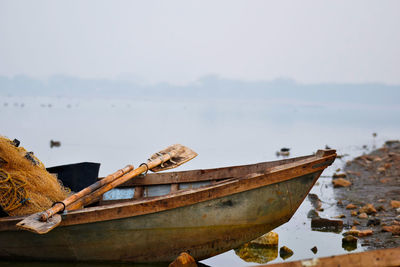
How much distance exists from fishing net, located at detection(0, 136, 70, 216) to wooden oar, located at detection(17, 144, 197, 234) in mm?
642

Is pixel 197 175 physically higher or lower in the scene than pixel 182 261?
higher

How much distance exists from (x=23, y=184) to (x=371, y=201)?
7.61 meters

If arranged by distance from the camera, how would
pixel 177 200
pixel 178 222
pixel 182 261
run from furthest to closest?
pixel 178 222 → pixel 177 200 → pixel 182 261

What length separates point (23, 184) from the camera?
6539mm

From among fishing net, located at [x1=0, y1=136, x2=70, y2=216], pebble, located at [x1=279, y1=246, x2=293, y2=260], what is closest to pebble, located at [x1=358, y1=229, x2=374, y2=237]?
pebble, located at [x1=279, y1=246, x2=293, y2=260]

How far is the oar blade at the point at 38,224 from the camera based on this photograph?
536 centimetres

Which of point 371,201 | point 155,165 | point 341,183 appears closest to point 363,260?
point 155,165

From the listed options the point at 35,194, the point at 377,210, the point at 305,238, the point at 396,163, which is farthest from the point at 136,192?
the point at 396,163

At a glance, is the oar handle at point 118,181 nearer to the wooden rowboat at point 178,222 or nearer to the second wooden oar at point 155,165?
the second wooden oar at point 155,165

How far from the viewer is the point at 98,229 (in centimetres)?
591

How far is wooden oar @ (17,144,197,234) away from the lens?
216 inches

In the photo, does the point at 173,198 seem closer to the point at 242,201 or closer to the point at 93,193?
the point at 242,201

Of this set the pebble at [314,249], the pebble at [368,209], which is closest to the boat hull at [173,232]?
the pebble at [314,249]

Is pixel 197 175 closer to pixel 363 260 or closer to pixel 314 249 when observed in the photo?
pixel 314 249
